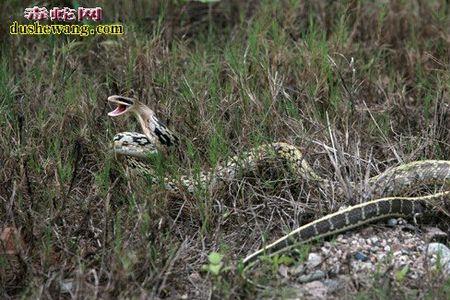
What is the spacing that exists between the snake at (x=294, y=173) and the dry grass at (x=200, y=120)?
0.38 ft

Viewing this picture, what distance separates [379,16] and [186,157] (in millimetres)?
3090

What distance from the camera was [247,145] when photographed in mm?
6234

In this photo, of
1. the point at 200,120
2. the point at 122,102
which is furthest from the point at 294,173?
the point at 122,102

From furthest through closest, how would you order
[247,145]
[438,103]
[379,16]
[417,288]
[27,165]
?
[379,16]
[438,103]
[247,145]
[27,165]
[417,288]

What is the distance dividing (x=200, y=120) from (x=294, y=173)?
1.03 metres

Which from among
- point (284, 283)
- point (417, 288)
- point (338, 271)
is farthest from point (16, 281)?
point (417, 288)

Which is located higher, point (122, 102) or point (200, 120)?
point (122, 102)

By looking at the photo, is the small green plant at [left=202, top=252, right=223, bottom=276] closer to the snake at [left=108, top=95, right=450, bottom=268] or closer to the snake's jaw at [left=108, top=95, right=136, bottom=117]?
the snake at [left=108, top=95, right=450, bottom=268]

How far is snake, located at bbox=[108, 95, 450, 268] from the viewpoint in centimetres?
527

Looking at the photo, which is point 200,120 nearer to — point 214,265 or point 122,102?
point 122,102

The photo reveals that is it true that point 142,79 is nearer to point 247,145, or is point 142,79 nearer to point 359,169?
point 247,145

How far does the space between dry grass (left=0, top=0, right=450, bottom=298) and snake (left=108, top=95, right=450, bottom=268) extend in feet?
0.38

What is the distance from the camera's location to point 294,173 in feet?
19.4

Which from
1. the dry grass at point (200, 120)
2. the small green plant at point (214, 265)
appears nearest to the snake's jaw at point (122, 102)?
the dry grass at point (200, 120)
